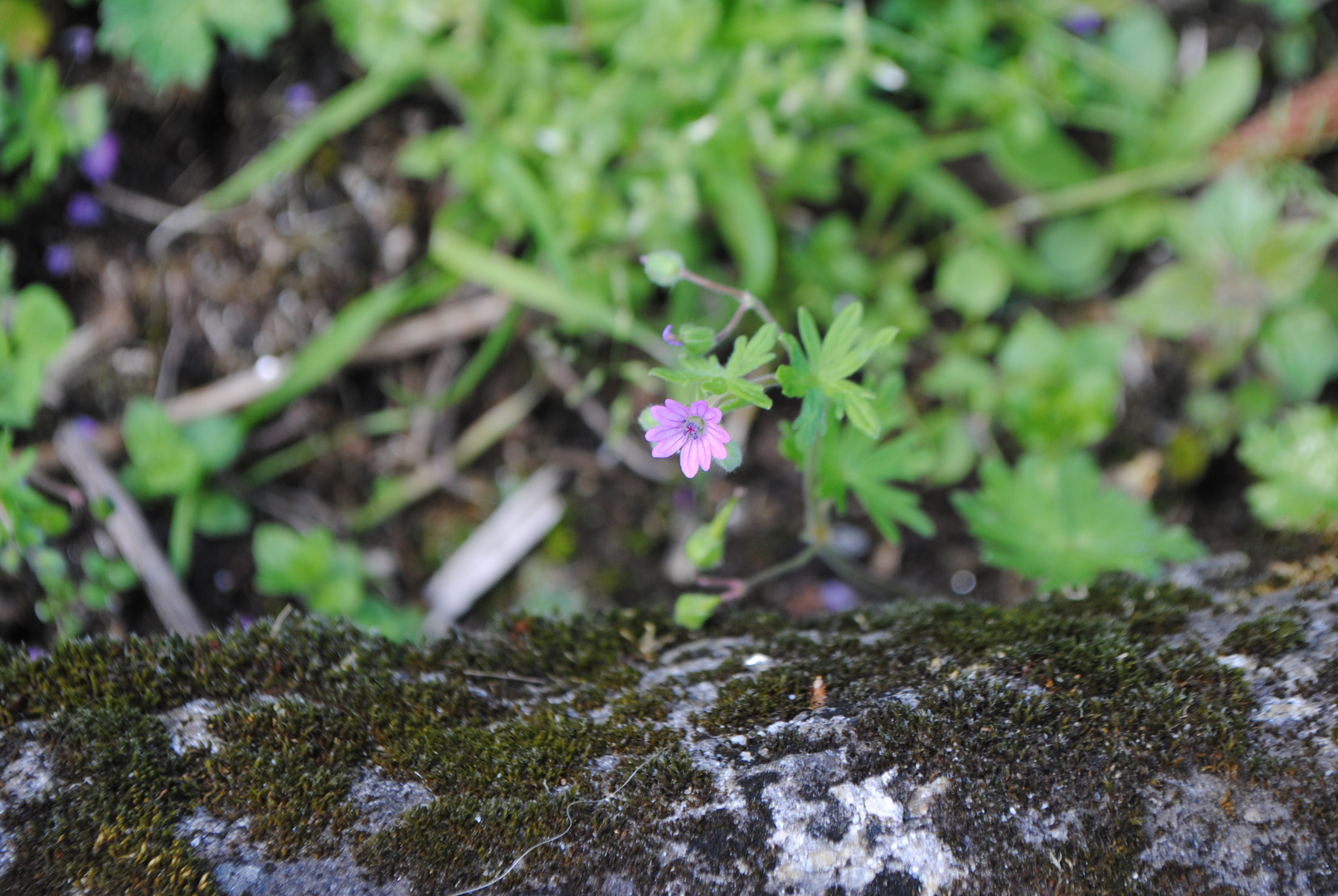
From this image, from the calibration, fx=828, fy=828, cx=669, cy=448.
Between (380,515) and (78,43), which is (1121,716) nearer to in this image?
(380,515)

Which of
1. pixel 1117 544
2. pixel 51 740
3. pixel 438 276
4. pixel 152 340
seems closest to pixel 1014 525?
pixel 1117 544

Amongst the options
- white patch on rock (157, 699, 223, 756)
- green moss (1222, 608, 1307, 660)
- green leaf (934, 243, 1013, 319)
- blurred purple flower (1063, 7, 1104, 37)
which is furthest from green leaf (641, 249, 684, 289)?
blurred purple flower (1063, 7, 1104, 37)

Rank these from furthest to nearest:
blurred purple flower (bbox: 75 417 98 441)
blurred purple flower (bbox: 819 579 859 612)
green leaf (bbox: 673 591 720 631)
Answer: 1. blurred purple flower (bbox: 819 579 859 612)
2. blurred purple flower (bbox: 75 417 98 441)
3. green leaf (bbox: 673 591 720 631)

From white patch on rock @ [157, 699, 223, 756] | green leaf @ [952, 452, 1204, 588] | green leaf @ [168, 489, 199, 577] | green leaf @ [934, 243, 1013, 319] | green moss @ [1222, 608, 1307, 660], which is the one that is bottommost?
green leaf @ [952, 452, 1204, 588]

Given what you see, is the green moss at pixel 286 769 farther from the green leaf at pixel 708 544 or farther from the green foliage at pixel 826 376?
the green foliage at pixel 826 376

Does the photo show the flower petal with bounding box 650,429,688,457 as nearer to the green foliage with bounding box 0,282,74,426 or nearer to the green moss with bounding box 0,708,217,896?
the green moss with bounding box 0,708,217,896

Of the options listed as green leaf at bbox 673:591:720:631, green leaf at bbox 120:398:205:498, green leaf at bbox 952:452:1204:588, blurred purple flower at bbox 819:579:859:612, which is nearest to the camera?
green leaf at bbox 673:591:720:631

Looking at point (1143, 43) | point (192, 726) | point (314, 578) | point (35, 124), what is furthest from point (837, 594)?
point (35, 124)
